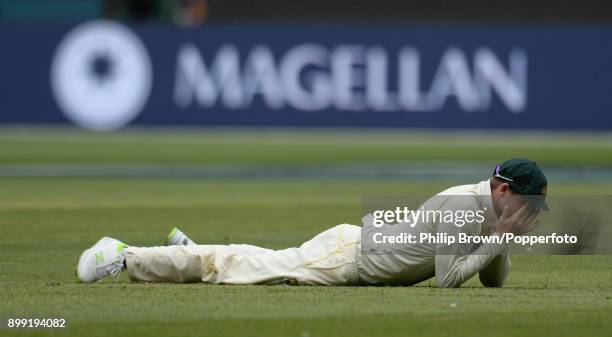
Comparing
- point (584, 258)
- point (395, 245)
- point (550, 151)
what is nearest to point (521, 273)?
point (584, 258)

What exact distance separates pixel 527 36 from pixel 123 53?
8.79 metres

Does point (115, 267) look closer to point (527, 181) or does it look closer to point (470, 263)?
point (470, 263)

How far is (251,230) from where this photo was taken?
530 inches

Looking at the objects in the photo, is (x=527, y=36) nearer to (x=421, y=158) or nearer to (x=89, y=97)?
(x=421, y=158)

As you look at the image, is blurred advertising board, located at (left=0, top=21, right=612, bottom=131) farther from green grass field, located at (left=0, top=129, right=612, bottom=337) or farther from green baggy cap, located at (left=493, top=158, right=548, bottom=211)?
green baggy cap, located at (left=493, top=158, right=548, bottom=211)

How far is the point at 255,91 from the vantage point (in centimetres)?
2767

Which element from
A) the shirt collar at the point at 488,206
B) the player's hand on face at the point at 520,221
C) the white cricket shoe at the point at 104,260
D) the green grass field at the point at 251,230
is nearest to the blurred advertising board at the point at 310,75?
the green grass field at the point at 251,230

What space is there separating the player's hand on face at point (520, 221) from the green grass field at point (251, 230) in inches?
18.7

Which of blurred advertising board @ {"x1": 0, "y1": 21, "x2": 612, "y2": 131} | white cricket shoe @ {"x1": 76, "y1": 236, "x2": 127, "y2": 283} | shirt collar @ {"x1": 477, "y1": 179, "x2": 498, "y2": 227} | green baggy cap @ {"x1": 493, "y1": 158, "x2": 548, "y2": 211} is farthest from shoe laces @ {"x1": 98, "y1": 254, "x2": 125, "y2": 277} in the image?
blurred advertising board @ {"x1": 0, "y1": 21, "x2": 612, "y2": 131}

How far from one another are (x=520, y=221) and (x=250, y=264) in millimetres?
1992

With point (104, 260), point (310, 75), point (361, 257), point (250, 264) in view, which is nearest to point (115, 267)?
point (104, 260)

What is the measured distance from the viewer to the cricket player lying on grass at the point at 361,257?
8.34 meters

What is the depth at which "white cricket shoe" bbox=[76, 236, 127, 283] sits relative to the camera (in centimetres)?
894

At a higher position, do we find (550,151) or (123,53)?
(123,53)
